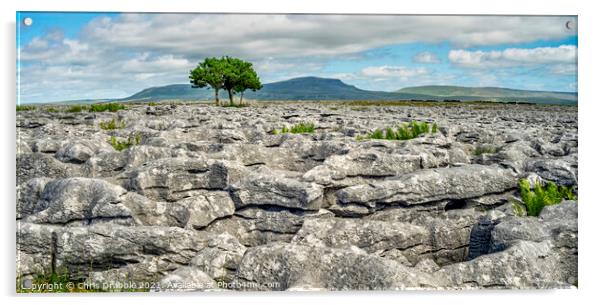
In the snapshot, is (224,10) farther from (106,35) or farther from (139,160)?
(139,160)

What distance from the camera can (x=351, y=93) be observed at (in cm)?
1260

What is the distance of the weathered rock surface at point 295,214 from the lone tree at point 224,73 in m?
1.61

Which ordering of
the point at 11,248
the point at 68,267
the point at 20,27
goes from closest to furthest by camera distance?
the point at 68,267 < the point at 11,248 < the point at 20,27

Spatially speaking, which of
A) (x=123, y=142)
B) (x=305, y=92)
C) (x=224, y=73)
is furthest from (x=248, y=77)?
(x=123, y=142)

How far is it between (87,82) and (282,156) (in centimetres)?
481

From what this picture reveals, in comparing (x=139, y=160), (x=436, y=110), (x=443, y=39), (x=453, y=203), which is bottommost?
(x=453, y=203)

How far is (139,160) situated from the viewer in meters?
11.4

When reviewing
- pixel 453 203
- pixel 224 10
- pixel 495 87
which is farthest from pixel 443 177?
pixel 224 10

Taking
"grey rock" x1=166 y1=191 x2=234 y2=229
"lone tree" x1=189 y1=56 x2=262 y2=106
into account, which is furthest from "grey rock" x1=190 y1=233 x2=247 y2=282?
"lone tree" x1=189 y1=56 x2=262 y2=106

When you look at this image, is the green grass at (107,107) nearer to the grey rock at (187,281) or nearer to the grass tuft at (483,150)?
the grey rock at (187,281)

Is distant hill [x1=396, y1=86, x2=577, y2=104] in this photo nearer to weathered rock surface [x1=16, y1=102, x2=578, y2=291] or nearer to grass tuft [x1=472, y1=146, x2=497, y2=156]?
weathered rock surface [x1=16, y1=102, x2=578, y2=291]

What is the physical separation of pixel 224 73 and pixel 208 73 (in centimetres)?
49

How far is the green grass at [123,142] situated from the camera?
43.2ft

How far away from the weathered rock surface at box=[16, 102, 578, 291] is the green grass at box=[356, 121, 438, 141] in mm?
1037
